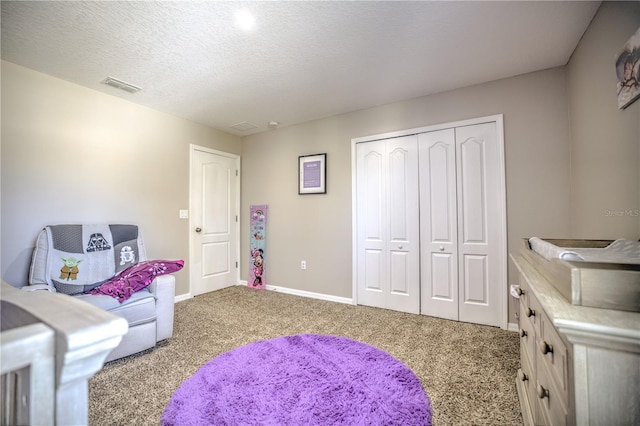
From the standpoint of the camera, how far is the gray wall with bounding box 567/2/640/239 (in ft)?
4.65

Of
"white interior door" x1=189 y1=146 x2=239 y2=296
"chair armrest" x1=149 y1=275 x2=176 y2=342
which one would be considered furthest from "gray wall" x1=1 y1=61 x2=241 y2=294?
"chair armrest" x1=149 y1=275 x2=176 y2=342

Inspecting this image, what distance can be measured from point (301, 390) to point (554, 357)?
132cm

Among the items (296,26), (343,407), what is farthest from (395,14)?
(343,407)

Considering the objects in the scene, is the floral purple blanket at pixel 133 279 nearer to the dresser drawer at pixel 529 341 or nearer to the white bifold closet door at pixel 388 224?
the white bifold closet door at pixel 388 224

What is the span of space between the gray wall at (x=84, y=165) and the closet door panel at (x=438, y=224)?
2970 mm

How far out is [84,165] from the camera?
2.67 metres

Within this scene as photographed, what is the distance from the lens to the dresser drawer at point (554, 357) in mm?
734

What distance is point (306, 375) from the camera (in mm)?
1790

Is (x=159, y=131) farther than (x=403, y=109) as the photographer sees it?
Yes

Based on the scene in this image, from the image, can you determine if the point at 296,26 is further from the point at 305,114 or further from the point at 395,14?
the point at 305,114

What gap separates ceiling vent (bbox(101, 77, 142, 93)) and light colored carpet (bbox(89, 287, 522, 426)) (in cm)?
239

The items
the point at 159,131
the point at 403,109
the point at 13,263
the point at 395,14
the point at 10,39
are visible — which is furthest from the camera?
the point at 159,131

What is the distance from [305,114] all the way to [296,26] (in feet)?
5.34

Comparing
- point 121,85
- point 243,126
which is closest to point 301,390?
point 121,85
